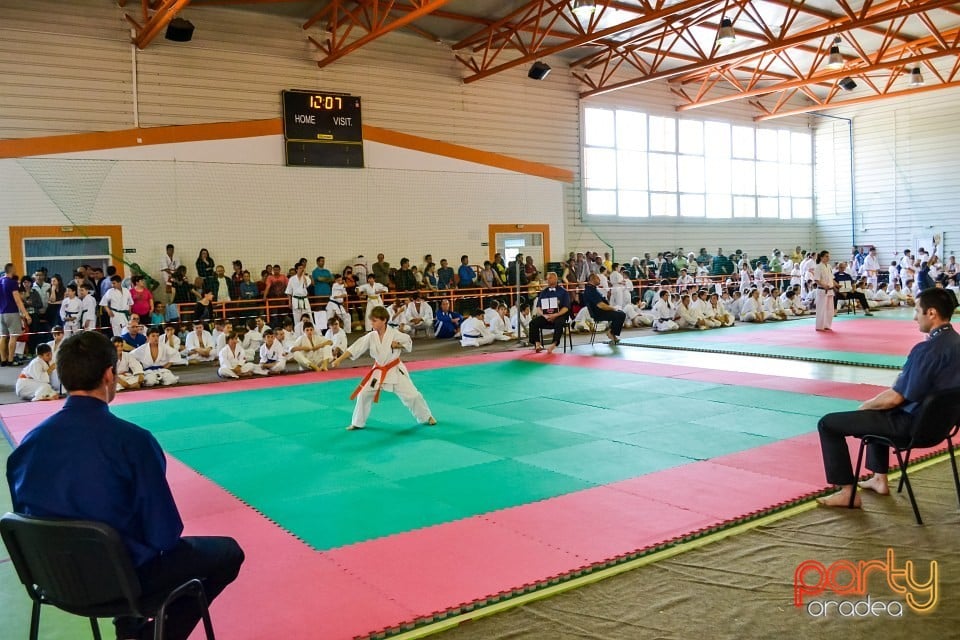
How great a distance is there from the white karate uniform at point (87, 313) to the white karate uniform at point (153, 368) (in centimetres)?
128

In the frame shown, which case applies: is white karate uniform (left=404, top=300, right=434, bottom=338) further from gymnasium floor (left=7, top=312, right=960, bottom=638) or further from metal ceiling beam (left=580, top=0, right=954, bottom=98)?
metal ceiling beam (left=580, top=0, right=954, bottom=98)

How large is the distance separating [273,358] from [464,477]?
279 inches

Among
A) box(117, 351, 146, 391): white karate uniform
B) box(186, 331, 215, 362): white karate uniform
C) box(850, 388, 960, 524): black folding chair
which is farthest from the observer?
box(186, 331, 215, 362): white karate uniform

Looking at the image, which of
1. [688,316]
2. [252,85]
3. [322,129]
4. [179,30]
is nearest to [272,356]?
[322,129]

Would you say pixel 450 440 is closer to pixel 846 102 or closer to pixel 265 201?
pixel 265 201

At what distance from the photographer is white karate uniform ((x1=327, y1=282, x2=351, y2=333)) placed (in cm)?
1584

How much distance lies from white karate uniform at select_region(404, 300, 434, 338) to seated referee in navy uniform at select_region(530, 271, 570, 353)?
3.52 metres

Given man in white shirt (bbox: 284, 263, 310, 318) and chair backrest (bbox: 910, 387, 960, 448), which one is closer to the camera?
chair backrest (bbox: 910, 387, 960, 448)

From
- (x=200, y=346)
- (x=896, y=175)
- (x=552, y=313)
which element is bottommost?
(x=200, y=346)

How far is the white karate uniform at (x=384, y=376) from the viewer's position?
7477 mm

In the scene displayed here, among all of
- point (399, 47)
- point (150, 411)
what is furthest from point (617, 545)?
point (399, 47)

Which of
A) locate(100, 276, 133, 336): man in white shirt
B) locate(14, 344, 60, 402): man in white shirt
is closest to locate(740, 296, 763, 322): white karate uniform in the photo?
locate(100, 276, 133, 336): man in white shirt

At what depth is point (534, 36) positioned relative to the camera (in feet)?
56.5

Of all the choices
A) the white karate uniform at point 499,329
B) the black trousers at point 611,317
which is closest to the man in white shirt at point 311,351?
the white karate uniform at point 499,329
